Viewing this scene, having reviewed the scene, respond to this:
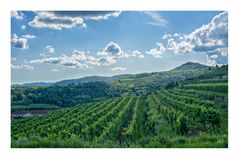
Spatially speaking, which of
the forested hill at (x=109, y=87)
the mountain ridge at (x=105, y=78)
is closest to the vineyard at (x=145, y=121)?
the forested hill at (x=109, y=87)

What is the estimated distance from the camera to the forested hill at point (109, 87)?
11.0m

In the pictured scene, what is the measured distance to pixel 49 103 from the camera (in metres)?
11.2

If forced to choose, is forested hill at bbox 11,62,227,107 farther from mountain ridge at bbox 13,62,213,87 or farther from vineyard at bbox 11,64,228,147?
vineyard at bbox 11,64,228,147

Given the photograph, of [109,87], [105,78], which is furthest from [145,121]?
[105,78]

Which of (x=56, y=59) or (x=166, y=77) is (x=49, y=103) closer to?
(x=56, y=59)

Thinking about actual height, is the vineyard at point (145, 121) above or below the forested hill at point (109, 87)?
below

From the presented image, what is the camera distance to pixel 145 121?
10859mm

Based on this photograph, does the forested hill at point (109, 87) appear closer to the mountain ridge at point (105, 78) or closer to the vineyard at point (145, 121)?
the mountain ridge at point (105, 78)

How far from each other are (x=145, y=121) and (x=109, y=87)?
1131mm

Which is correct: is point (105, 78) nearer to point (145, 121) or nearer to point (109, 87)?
point (109, 87)

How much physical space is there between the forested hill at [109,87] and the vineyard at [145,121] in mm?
140

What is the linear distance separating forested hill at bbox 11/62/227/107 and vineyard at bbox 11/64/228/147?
0.14 m
